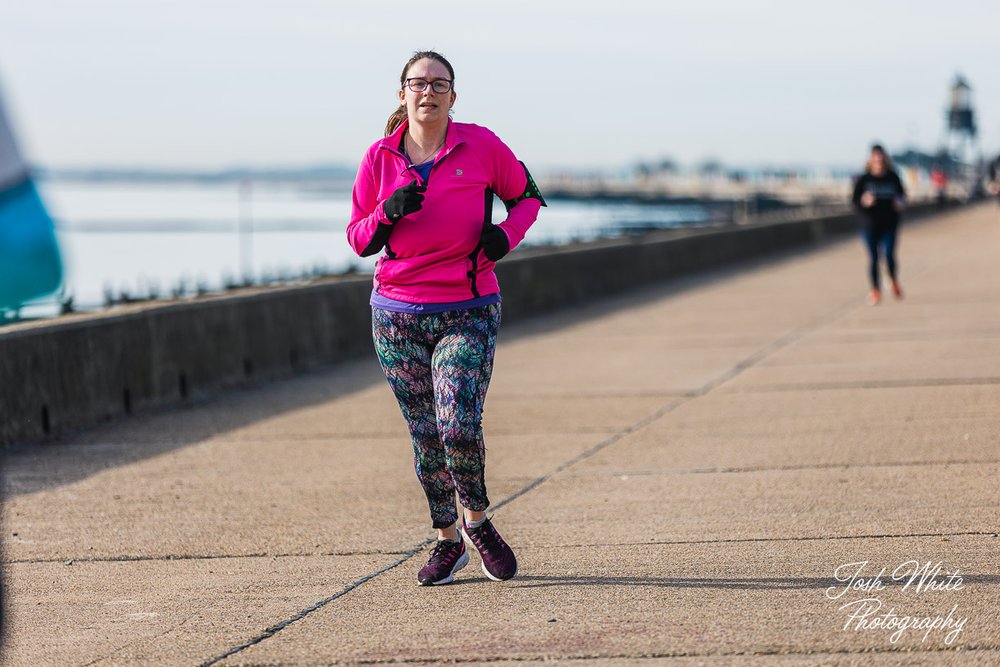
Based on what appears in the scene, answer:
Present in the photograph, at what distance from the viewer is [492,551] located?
5.74 meters

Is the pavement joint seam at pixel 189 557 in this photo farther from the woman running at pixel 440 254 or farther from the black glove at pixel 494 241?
the black glove at pixel 494 241

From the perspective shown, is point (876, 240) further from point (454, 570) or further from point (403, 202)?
point (403, 202)

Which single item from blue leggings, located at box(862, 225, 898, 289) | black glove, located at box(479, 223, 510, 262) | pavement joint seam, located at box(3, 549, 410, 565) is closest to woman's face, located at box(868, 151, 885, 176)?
blue leggings, located at box(862, 225, 898, 289)

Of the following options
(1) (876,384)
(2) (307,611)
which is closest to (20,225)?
(2) (307,611)

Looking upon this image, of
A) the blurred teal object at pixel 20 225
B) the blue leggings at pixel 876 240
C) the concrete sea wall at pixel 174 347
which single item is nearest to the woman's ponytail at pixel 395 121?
the blurred teal object at pixel 20 225

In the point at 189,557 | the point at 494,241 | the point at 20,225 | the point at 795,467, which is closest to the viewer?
the point at 20,225

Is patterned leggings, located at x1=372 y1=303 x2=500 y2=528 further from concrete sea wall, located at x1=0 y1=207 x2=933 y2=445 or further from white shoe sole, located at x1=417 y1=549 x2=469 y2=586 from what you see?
concrete sea wall, located at x1=0 y1=207 x2=933 y2=445

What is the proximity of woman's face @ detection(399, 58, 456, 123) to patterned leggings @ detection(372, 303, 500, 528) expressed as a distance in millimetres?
684

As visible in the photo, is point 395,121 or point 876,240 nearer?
point 395,121

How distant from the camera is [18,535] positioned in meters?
7.11

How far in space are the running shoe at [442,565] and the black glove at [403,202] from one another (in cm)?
128

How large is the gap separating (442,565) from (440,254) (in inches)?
45.2

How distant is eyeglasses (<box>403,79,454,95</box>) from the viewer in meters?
5.50

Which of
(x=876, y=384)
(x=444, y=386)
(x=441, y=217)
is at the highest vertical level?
(x=441, y=217)
